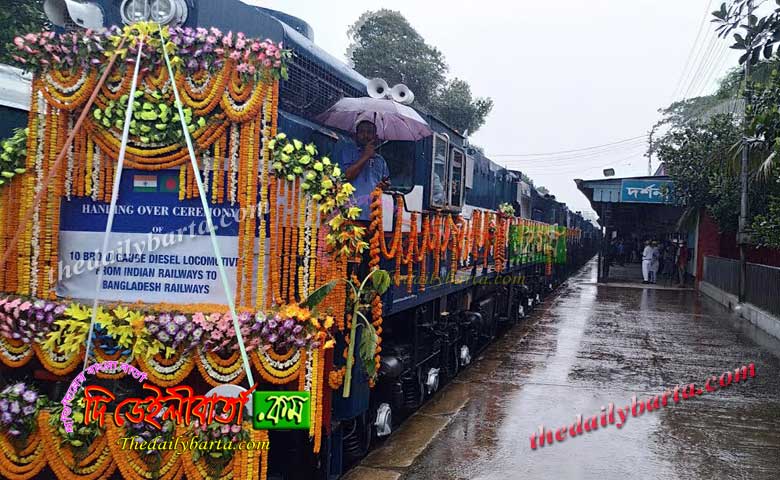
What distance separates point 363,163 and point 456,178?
2873mm

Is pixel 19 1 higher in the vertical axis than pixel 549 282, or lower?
higher

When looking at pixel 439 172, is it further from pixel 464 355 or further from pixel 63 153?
pixel 63 153

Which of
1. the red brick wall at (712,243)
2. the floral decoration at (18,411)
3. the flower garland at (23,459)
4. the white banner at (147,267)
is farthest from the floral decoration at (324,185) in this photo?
the red brick wall at (712,243)

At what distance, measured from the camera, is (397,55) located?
121 feet

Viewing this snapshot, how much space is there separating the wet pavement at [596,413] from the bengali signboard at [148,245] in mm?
2011

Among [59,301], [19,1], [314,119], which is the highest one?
[19,1]

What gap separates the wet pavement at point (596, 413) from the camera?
5.61m

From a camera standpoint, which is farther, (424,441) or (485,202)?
(485,202)

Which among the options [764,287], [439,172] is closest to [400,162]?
[439,172]

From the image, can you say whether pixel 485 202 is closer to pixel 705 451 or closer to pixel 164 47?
pixel 705 451

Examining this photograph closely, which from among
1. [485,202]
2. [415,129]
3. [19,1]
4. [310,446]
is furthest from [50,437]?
[19,1]

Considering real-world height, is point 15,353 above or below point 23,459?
above

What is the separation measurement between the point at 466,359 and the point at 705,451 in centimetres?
357

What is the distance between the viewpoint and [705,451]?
20.0 ft
